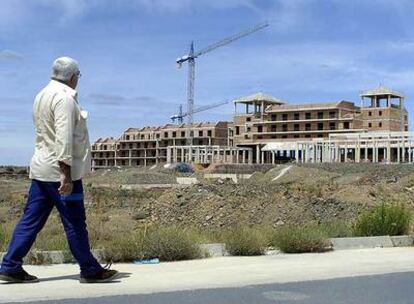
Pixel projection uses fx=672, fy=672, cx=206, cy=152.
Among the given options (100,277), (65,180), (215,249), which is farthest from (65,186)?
(215,249)

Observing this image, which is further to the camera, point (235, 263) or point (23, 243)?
point (235, 263)

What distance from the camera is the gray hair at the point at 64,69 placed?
7.62 meters

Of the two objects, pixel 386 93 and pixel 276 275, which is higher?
pixel 386 93

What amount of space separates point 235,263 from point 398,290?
249cm

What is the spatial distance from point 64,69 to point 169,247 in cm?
334

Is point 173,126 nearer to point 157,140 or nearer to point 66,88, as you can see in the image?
point 157,140

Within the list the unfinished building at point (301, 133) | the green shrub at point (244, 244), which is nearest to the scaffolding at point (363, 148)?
the unfinished building at point (301, 133)

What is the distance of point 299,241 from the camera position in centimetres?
1102

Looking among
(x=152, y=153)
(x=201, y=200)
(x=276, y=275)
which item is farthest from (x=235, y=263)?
(x=152, y=153)

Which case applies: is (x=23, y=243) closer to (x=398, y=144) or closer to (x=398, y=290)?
(x=398, y=290)

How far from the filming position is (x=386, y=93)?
143m

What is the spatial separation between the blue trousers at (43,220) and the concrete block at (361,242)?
5697 mm

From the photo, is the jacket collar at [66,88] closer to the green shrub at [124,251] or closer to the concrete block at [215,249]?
the green shrub at [124,251]

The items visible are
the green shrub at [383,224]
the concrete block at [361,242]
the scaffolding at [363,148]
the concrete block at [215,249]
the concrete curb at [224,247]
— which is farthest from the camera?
the scaffolding at [363,148]
